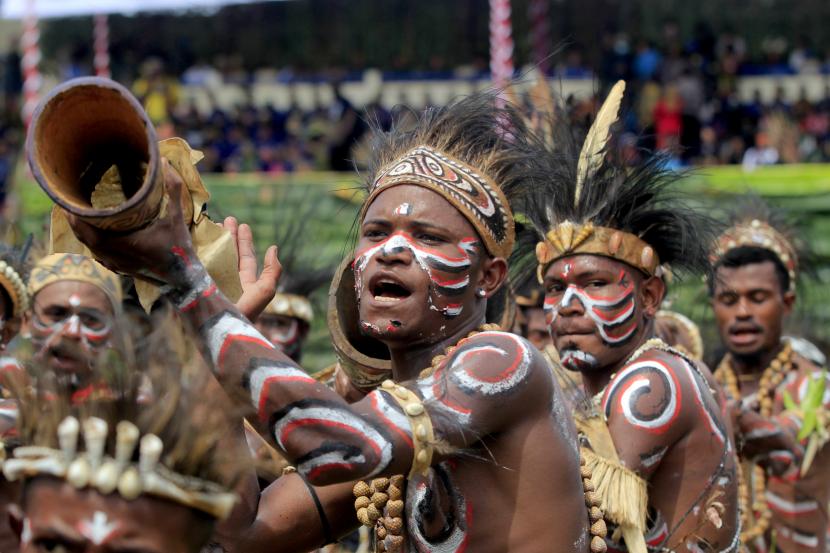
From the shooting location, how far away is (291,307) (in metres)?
6.85

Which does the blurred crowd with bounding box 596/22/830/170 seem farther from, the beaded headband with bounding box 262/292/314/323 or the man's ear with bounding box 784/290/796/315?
the beaded headband with bounding box 262/292/314/323

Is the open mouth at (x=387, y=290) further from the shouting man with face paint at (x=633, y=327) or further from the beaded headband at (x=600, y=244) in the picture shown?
the beaded headband at (x=600, y=244)

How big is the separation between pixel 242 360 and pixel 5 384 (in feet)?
1.56

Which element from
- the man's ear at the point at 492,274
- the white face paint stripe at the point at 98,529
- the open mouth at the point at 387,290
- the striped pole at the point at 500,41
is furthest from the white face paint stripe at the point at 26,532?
the striped pole at the point at 500,41

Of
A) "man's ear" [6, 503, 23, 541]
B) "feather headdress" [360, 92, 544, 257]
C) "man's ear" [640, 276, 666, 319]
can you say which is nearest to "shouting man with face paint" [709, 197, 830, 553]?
"man's ear" [640, 276, 666, 319]

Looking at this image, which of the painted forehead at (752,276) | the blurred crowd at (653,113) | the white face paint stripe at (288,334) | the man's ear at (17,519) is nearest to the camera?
the man's ear at (17,519)

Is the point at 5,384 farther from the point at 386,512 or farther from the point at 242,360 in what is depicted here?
the point at 386,512

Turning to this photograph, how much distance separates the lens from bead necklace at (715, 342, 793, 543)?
6.20 m

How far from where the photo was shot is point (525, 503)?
3115mm

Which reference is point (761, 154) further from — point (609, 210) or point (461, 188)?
point (461, 188)

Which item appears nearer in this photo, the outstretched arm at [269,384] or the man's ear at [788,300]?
the outstretched arm at [269,384]

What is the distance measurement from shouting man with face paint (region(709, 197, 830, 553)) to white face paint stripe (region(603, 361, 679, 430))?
7.30 feet

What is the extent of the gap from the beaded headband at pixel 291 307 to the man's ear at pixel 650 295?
2612mm

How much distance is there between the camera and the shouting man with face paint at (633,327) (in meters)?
4.16
